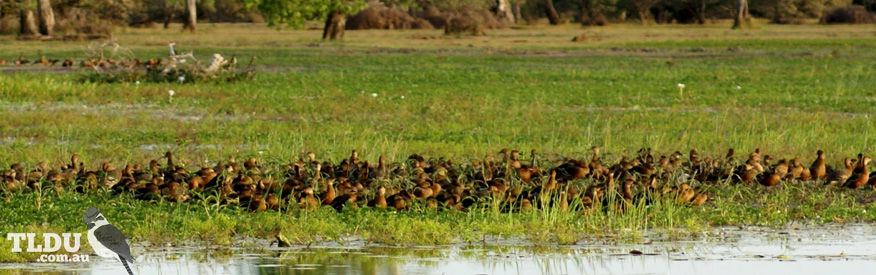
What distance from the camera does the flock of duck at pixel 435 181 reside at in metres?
10.2

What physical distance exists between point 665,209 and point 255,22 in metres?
68.3

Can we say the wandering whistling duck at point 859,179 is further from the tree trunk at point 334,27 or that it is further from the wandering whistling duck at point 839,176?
the tree trunk at point 334,27

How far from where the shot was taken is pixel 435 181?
10828mm

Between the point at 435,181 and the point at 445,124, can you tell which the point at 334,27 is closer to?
the point at 445,124

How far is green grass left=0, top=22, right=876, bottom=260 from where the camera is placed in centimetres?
955

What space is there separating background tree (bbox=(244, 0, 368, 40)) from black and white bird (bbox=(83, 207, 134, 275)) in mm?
37598

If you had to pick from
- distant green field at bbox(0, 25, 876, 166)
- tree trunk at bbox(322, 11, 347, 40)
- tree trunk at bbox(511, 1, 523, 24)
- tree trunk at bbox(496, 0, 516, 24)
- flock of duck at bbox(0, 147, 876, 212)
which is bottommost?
tree trunk at bbox(511, 1, 523, 24)

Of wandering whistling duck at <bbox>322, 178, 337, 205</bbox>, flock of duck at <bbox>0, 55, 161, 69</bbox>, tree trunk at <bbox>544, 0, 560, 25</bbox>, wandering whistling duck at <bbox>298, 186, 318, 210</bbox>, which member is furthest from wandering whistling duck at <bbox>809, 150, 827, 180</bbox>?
tree trunk at <bbox>544, 0, 560, 25</bbox>

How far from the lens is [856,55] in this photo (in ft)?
121

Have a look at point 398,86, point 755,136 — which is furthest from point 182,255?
point 398,86

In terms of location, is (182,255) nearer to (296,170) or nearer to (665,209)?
(296,170)

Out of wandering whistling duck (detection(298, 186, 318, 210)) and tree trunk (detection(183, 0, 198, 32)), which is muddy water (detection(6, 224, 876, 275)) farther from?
tree trunk (detection(183, 0, 198, 32))

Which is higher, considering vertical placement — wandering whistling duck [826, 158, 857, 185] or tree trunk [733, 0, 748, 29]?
wandering whistling duck [826, 158, 857, 185]

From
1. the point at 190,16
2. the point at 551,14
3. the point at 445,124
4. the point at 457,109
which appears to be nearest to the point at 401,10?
the point at 551,14
